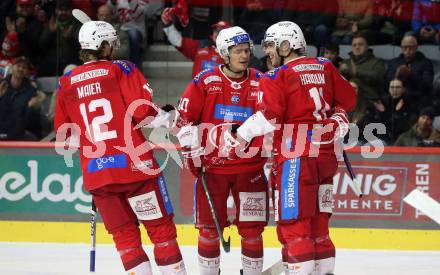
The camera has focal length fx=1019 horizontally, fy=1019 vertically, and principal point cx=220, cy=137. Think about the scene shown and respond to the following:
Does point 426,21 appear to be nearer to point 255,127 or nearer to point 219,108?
point 219,108

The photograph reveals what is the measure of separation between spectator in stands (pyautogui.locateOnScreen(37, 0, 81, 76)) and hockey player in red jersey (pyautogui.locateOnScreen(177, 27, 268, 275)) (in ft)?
10.1

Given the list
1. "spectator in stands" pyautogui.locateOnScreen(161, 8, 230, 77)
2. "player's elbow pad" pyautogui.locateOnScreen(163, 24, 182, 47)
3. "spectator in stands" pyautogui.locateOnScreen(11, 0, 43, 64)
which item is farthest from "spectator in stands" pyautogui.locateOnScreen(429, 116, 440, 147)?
"spectator in stands" pyautogui.locateOnScreen(11, 0, 43, 64)

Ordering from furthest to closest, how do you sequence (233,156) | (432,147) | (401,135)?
(401,135)
(432,147)
(233,156)

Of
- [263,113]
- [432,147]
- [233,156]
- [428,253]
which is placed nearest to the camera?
[263,113]

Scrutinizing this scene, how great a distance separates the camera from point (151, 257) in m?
6.67

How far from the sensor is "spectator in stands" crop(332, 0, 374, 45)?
841cm

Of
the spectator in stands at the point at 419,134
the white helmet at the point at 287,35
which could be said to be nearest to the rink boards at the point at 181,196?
the spectator in stands at the point at 419,134

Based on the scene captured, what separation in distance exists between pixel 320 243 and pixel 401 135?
9.54 ft

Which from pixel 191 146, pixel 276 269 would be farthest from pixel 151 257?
pixel 191 146

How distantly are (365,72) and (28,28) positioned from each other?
9.32 ft

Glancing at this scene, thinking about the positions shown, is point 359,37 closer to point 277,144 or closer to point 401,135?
point 401,135

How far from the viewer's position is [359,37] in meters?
8.34

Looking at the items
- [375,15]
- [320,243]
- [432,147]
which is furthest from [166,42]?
[320,243]

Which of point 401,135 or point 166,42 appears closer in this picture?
point 401,135
